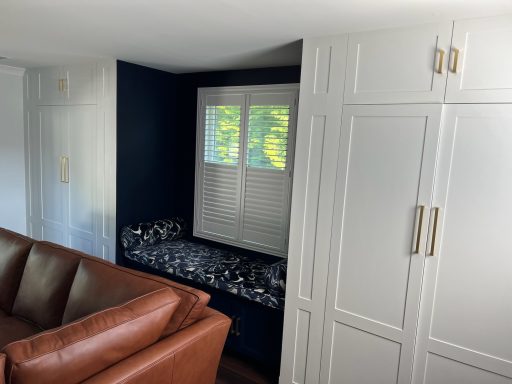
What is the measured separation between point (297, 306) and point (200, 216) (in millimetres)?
1706

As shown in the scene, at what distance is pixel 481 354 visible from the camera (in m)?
1.87

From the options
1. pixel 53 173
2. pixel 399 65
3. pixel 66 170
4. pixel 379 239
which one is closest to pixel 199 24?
pixel 399 65

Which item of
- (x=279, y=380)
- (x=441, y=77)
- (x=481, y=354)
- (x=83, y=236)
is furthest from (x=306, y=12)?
(x=83, y=236)

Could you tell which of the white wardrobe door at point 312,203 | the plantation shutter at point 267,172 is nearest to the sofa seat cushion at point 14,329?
the white wardrobe door at point 312,203

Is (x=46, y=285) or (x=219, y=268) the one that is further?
(x=219, y=268)

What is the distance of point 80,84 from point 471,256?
3.37 m

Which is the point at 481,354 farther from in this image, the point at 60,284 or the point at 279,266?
the point at 60,284

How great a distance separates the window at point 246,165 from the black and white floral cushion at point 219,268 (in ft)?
0.78

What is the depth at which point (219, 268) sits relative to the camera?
10.2 ft

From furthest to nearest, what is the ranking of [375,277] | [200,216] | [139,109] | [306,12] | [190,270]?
1. [200,216]
2. [139,109]
3. [190,270]
4. [375,277]
5. [306,12]

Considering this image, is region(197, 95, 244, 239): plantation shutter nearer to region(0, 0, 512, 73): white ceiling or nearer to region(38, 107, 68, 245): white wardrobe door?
region(0, 0, 512, 73): white ceiling

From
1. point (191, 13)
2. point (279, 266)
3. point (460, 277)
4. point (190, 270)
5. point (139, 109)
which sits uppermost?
point (191, 13)

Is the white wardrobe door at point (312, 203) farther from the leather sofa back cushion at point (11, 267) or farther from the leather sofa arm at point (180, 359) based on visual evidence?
the leather sofa back cushion at point (11, 267)

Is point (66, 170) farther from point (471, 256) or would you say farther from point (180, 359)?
point (471, 256)
